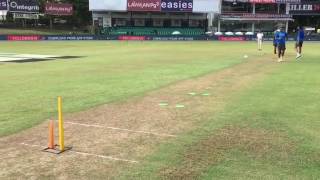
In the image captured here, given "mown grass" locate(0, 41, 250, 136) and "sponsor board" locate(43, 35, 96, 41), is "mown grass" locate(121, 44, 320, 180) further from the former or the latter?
"sponsor board" locate(43, 35, 96, 41)

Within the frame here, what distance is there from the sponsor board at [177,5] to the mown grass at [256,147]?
74.5m

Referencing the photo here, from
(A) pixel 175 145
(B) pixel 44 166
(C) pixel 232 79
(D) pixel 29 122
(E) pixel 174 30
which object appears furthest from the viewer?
(E) pixel 174 30

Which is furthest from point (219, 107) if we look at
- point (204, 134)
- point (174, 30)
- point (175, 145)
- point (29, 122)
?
point (174, 30)

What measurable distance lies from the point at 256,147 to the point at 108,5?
270ft

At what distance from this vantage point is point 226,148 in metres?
7.53

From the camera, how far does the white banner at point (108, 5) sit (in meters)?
86.4

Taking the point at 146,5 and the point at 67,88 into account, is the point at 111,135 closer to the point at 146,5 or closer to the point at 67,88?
the point at 67,88

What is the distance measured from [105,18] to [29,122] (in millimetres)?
83052

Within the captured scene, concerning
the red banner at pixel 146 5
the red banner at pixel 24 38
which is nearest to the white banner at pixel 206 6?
the red banner at pixel 146 5

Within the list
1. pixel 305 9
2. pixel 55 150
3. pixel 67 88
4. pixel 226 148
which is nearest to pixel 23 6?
pixel 305 9

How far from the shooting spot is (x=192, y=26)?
91.4 m

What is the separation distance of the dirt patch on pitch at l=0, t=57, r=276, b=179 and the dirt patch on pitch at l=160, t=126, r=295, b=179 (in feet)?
2.21

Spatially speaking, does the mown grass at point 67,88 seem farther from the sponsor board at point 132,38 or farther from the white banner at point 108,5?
the white banner at point 108,5

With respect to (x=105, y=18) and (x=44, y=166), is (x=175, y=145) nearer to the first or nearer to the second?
(x=44, y=166)
